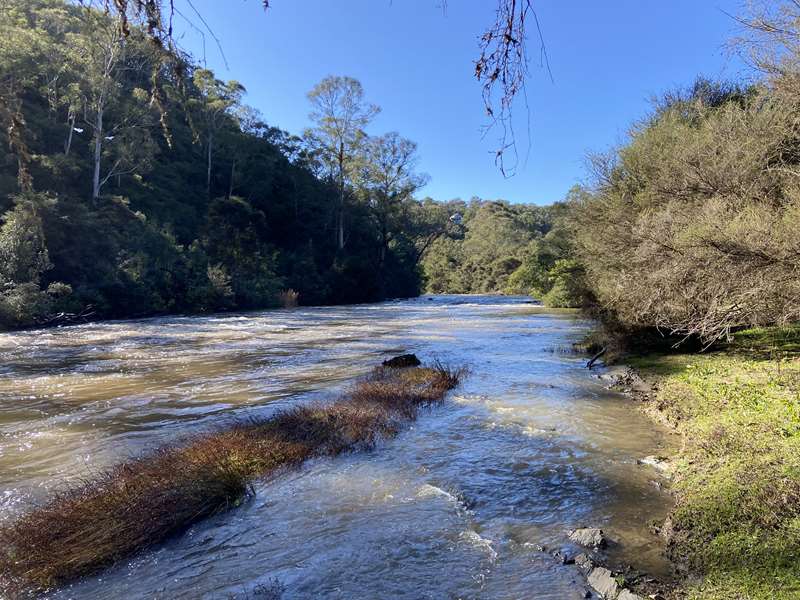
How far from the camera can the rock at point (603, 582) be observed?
3209 millimetres

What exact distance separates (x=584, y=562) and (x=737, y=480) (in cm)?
184

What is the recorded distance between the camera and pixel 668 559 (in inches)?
140

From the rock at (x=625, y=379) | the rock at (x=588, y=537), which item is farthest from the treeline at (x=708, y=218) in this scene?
the rock at (x=588, y=537)

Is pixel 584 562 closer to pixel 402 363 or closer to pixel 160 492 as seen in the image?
pixel 160 492

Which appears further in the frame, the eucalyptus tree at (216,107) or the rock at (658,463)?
the eucalyptus tree at (216,107)

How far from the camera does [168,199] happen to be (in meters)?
38.4

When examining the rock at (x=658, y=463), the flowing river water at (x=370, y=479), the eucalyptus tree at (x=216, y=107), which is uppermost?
the eucalyptus tree at (x=216, y=107)

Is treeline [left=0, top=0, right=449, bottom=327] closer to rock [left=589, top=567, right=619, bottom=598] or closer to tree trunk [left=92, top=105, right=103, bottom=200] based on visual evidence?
tree trunk [left=92, top=105, right=103, bottom=200]

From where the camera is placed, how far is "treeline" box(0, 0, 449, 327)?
21344 millimetres

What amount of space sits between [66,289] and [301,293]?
19.6 m

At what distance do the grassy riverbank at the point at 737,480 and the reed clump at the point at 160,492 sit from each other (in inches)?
146

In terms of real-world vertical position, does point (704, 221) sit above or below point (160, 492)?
above

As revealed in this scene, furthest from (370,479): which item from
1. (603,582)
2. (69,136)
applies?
(69,136)

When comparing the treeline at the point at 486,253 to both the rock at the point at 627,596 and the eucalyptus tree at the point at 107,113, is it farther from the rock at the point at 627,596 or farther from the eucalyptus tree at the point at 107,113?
the rock at the point at 627,596
